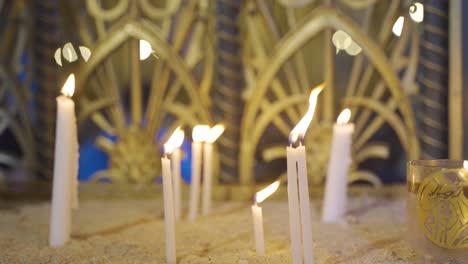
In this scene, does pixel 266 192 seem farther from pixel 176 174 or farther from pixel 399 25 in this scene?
pixel 399 25

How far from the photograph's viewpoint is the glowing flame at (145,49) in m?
1.19

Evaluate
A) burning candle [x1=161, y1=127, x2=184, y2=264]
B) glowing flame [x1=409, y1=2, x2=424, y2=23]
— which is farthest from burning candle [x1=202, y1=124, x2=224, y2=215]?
glowing flame [x1=409, y1=2, x2=424, y2=23]

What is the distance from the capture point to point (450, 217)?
0.64m

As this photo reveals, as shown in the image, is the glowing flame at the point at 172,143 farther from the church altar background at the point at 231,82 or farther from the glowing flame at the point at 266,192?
the church altar background at the point at 231,82

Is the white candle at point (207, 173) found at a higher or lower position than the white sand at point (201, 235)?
higher

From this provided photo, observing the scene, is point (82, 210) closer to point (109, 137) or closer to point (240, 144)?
point (109, 137)

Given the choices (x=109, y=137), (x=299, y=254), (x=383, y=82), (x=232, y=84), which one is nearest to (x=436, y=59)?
(x=383, y=82)

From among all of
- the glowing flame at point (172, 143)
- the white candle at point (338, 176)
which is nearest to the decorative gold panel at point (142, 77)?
the white candle at point (338, 176)

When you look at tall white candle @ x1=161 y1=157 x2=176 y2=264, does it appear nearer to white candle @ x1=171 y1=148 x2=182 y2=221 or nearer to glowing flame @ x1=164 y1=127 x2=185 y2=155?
glowing flame @ x1=164 y1=127 x2=185 y2=155

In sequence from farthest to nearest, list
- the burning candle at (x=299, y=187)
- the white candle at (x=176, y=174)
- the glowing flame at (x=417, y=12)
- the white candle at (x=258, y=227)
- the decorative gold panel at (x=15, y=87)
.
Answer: the decorative gold panel at (x=15, y=87), the glowing flame at (x=417, y=12), the white candle at (x=176, y=174), the white candle at (x=258, y=227), the burning candle at (x=299, y=187)

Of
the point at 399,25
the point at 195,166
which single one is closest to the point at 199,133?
the point at 195,166

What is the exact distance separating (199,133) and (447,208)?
49 centimetres

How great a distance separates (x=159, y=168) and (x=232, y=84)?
0.28 metres

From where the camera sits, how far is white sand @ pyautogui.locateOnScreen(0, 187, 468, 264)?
0.74 metres
